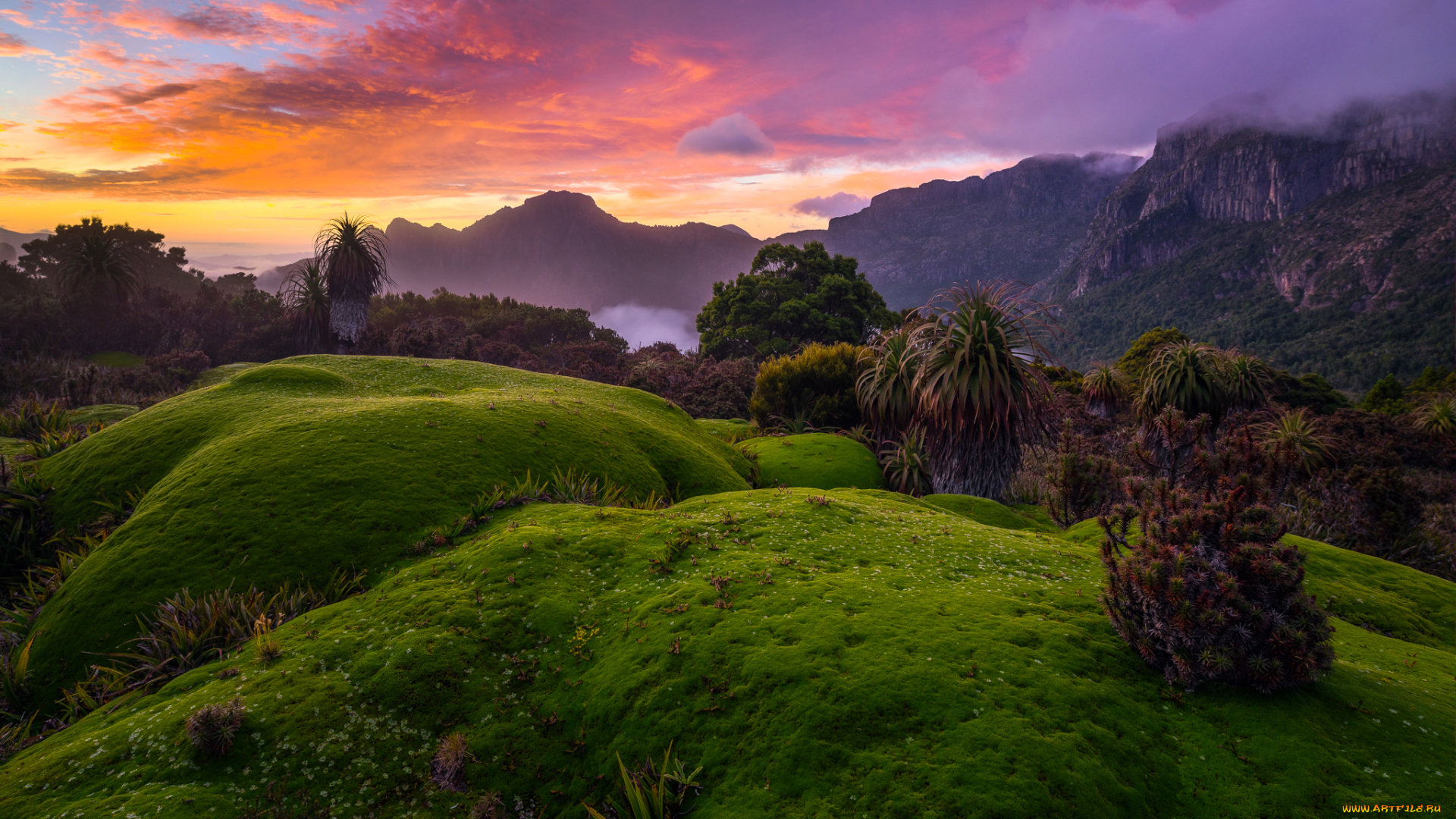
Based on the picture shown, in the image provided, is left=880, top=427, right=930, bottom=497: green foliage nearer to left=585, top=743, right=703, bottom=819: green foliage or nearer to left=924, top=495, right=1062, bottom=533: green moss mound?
left=924, top=495, right=1062, bottom=533: green moss mound

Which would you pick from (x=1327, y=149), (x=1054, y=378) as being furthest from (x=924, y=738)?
(x=1327, y=149)

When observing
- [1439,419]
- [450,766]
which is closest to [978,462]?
[450,766]

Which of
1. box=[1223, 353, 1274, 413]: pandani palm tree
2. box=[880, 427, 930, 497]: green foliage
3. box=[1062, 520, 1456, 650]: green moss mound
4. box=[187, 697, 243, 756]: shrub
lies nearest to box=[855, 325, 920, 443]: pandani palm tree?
box=[880, 427, 930, 497]: green foliage

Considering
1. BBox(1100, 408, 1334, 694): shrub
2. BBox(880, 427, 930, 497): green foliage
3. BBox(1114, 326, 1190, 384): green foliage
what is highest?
BBox(1114, 326, 1190, 384): green foliage

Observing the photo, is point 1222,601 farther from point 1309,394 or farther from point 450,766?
point 1309,394

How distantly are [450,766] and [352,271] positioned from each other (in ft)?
122

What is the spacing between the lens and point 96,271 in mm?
37719

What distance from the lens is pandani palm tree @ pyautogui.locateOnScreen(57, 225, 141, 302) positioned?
37562 mm

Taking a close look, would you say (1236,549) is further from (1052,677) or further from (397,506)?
(397,506)

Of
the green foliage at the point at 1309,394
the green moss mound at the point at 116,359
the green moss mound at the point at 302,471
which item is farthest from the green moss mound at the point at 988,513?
the green moss mound at the point at 116,359

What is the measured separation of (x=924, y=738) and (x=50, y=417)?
2687cm

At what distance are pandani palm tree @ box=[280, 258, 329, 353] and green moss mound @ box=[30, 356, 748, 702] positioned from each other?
2165 centimetres

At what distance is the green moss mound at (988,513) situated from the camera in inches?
587

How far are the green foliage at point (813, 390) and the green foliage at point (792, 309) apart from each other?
1694 centimetres
